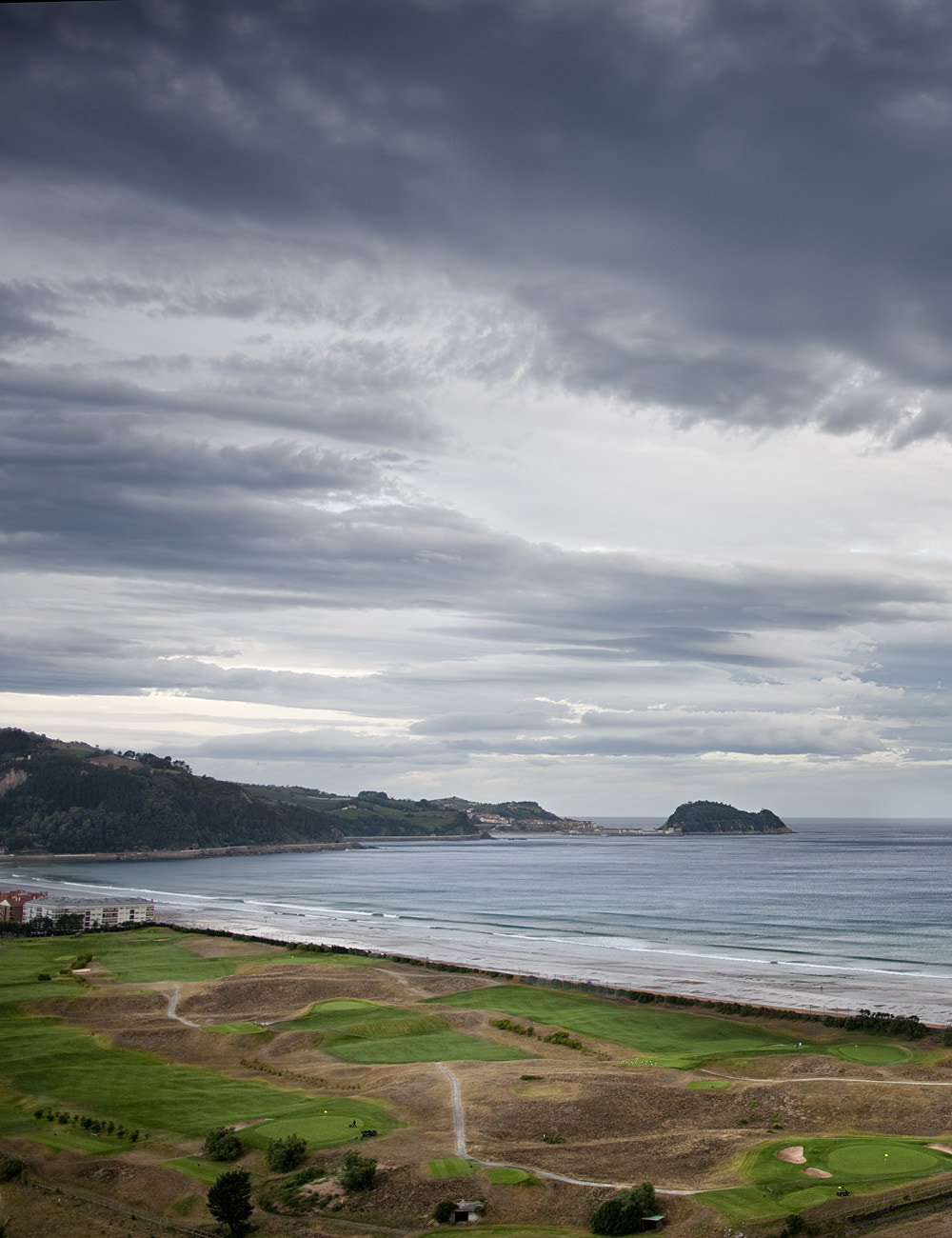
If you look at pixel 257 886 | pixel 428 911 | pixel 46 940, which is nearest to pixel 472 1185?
pixel 46 940

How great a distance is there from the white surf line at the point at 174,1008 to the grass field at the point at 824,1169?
133 ft

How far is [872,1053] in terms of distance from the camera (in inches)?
2260

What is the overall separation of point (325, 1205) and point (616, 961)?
207 feet

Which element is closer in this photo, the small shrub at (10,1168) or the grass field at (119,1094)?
the small shrub at (10,1168)

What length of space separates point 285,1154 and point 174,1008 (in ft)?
115

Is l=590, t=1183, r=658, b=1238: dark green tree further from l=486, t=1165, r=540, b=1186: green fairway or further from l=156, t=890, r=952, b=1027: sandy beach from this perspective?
l=156, t=890, r=952, b=1027: sandy beach

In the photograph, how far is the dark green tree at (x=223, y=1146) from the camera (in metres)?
39.3

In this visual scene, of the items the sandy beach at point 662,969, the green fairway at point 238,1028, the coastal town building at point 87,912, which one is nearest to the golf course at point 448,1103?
the green fairway at point 238,1028

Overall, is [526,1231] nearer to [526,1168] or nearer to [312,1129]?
[526,1168]

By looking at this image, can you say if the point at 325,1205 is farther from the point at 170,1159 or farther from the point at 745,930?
the point at 745,930

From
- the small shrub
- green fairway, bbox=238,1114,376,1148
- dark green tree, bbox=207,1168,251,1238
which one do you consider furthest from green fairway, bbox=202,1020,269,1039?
dark green tree, bbox=207,1168,251,1238

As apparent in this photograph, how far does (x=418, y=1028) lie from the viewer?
64.3 metres

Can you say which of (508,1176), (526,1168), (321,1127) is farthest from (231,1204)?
(526,1168)

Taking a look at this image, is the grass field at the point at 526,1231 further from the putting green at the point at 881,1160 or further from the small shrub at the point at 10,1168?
the small shrub at the point at 10,1168
